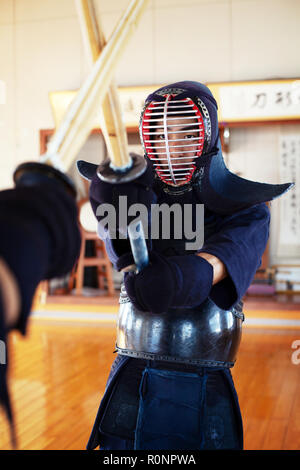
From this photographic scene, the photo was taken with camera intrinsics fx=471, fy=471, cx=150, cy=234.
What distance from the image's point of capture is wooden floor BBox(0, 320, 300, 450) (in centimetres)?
241

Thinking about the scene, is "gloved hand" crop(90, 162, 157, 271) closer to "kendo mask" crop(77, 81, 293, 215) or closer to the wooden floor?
"kendo mask" crop(77, 81, 293, 215)

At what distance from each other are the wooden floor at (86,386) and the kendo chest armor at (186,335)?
1342mm

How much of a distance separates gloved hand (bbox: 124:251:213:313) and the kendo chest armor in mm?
248

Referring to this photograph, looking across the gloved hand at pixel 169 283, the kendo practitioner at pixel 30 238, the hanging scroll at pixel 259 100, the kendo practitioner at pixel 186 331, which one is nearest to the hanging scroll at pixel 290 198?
the hanging scroll at pixel 259 100

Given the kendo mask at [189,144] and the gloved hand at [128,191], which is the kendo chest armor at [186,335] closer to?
the kendo mask at [189,144]

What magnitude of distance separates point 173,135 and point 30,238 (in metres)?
0.75

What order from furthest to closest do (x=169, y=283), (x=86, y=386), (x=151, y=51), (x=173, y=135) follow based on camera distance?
(x=151, y=51) → (x=86, y=386) → (x=173, y=135) → (x=169, y=283)

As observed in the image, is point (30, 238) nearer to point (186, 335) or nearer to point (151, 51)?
point (186, 335)

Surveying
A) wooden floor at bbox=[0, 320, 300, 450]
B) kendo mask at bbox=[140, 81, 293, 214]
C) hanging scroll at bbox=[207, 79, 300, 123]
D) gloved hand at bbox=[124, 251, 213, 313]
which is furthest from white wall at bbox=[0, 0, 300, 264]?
gloved hand at bbox=[124, 251, 213, 313]

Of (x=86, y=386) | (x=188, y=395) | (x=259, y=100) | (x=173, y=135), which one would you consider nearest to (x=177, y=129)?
(x=173, y=135)

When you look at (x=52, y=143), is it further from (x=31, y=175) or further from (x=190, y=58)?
(x=190, y=58)

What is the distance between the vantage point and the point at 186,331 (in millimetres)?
1163

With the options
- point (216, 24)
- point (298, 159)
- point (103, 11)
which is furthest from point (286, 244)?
point (103, 11)

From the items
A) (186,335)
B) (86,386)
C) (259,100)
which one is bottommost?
(86,386)
